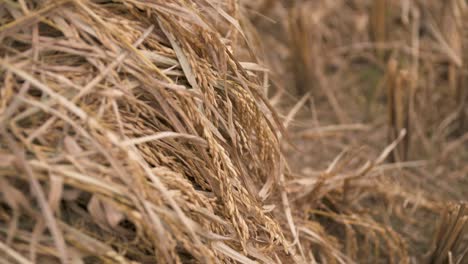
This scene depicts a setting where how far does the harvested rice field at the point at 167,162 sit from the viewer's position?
0.96m

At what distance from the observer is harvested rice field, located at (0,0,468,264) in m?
0.96

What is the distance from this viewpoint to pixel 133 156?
1.00 metres

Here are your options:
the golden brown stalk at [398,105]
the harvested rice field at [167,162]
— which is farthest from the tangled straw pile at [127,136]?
the golden brown stalk at [398,105]

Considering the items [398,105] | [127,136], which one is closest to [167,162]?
[127,136]

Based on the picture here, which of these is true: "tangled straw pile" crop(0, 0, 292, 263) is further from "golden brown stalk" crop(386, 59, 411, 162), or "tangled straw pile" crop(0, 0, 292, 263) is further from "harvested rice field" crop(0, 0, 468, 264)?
"golden brown stalk" crop(386, 59, 411, 162)

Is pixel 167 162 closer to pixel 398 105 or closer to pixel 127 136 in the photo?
pixel 127 136

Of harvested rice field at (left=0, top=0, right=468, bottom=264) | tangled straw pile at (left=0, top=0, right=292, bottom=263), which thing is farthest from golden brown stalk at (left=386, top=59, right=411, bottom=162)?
tangled straw pile at (left=0, top=0, right=292, bottom=263)

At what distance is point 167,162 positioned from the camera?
1107 millimetres

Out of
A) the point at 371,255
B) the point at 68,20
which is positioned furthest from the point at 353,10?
the point at 68,20

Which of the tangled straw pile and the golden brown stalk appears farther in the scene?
the golden brown stalk

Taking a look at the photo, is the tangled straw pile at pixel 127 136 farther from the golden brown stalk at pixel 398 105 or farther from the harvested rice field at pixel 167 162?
the golden brown stalk at pixel 398 105

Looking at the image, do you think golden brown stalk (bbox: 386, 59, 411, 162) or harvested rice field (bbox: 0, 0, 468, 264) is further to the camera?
golden brown stalk (bbox: 386, 59, 411, 162)

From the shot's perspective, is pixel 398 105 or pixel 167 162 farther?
pixel 398 105

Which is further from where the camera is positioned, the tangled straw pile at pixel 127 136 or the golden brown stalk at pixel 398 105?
the golden brown stalk at pixel 398 105
